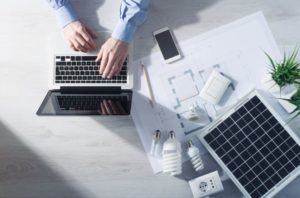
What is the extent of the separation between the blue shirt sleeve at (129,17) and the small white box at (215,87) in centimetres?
26

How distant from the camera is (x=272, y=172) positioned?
121cm

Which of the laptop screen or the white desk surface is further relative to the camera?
the white desk surface

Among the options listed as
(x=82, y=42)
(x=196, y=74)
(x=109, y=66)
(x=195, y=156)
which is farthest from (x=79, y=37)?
(x=195, y=156)

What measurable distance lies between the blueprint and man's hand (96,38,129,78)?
0.06 metres

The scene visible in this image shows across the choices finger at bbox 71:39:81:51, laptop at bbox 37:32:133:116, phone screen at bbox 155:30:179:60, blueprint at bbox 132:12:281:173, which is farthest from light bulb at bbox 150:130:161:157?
finger at bbox 71:39:81:51

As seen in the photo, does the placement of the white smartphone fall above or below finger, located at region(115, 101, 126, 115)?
above

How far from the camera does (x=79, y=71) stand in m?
1.24

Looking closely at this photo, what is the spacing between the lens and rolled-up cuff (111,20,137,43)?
1.24m

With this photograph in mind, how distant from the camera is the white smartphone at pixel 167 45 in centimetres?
128

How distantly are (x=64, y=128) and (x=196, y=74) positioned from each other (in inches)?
16.7

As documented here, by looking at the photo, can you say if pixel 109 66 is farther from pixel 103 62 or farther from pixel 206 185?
pixel 206 185

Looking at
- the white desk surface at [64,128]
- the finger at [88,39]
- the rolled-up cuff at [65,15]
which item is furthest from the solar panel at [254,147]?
the rolled-up cuff at [65,15]

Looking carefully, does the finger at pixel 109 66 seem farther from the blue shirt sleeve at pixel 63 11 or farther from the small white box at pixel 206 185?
the small white box at pixel 206 185

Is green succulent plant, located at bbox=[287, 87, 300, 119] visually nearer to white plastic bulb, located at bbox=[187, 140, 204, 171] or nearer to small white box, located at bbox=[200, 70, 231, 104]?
small white box, located at bbox=[200, 70, 231, 104]
